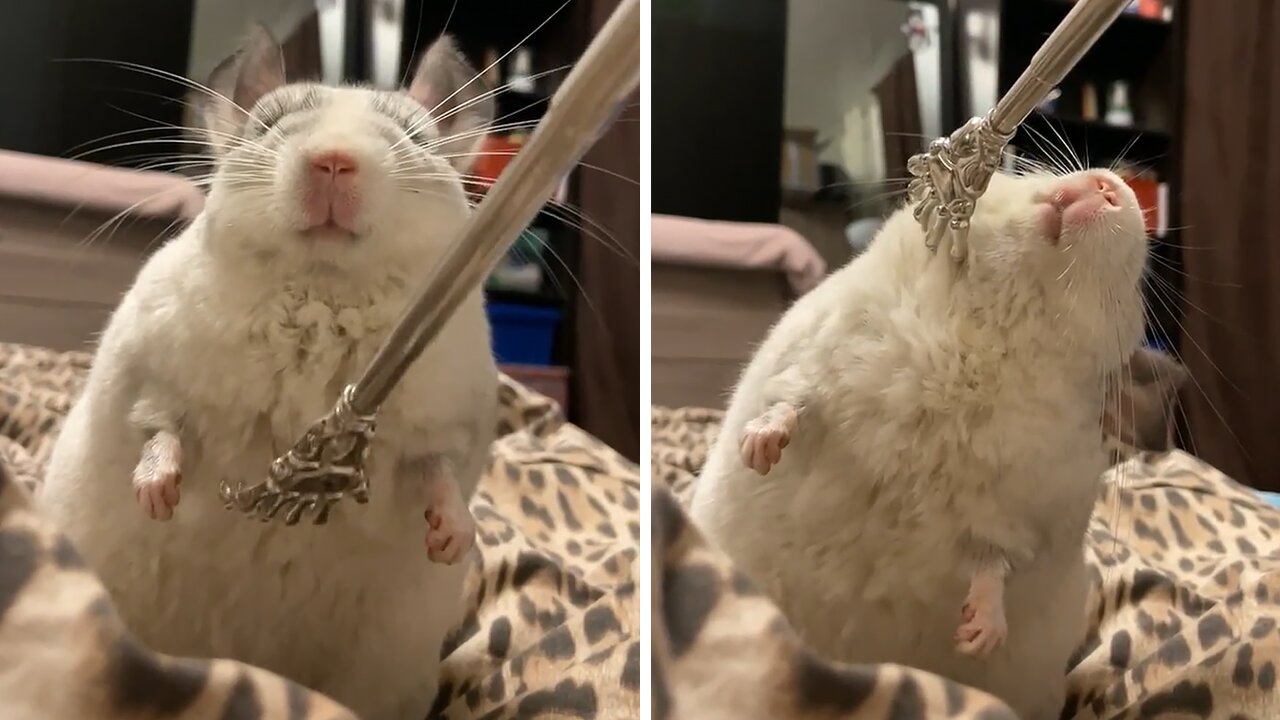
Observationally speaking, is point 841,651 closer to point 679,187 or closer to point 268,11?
point 679,187

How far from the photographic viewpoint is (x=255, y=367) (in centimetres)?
75

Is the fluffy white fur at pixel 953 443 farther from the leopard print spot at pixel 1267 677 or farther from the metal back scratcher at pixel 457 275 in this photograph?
the metal back scratcher at pixel 457 275

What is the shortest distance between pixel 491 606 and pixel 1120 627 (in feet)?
1.88

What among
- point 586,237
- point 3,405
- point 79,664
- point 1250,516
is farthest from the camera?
point 586,237

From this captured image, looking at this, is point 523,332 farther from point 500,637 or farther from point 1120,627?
point 1120,627

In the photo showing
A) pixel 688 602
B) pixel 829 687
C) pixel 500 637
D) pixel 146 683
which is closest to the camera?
pixel 146 683

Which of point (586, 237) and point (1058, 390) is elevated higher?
point (586, 237)

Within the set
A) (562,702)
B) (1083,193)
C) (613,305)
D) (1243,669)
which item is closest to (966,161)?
(1083,193)

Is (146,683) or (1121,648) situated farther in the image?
(1121,648)

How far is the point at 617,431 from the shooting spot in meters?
1.00

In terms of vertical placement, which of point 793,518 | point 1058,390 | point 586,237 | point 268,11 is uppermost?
point 268,11

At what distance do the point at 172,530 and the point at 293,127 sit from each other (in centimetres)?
32

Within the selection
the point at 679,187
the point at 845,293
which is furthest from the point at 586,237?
the point at 845,293

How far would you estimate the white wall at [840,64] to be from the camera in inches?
36.2
